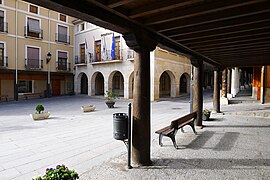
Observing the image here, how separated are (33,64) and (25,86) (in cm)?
255

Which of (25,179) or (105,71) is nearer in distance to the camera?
(25,179)

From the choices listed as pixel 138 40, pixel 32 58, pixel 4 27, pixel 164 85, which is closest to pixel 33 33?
pixel 32 58

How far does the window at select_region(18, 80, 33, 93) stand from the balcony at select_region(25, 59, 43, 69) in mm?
1887

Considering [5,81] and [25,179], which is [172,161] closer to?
[25,179]

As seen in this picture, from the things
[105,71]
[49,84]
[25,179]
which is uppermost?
[105,71]

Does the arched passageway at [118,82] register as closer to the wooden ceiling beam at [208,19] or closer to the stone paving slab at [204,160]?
the stone paving slab at [204,160]

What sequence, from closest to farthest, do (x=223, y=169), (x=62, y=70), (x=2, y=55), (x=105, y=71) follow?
(x=223, y=169) < (x=2, y=55) < (x=105, y=71) < (x=62, y=70)

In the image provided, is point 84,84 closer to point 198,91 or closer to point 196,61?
point 198,91

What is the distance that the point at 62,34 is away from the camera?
885 inches

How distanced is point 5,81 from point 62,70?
5588 millimetres

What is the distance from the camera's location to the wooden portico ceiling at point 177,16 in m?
2.63

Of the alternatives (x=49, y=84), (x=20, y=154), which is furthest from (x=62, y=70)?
(x=20, y=154)

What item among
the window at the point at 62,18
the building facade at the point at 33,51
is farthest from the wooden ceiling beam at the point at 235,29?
the window at the point at 62,18

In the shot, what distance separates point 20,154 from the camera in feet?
14.3
